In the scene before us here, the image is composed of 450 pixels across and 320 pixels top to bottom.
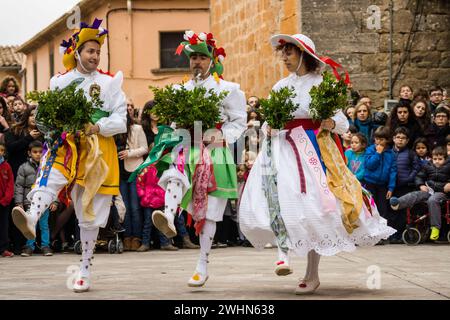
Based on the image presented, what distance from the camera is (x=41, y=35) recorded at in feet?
152

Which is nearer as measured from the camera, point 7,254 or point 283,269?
point 283,269

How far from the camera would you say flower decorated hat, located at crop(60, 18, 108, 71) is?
938 cm

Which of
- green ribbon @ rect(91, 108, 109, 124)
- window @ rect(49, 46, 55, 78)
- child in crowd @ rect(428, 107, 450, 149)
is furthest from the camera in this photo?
window @ rect(49, 46, 55, 78)

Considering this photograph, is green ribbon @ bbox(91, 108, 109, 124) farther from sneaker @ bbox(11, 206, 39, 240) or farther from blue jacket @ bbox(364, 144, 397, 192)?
blue jacket @ bbox(364, 144, 397, 192)

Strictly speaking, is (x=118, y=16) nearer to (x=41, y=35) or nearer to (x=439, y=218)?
(x=41, y=35)

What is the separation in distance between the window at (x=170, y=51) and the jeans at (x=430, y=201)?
24.3 metres

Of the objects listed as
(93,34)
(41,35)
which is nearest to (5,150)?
(93,34)

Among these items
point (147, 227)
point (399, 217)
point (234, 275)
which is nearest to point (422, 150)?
point (399, 217)

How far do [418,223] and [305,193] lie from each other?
6.67m

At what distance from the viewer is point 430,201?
49.0ft

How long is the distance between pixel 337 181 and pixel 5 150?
642cm

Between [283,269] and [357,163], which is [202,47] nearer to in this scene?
[283,269]

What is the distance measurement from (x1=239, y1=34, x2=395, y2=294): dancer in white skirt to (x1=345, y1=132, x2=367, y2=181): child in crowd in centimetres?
604

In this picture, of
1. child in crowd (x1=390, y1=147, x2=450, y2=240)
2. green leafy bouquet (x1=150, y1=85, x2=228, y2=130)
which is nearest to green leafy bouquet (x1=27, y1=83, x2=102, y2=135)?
green leafy bouquet (x1=150, y1=85, x2=228, y2=130)
